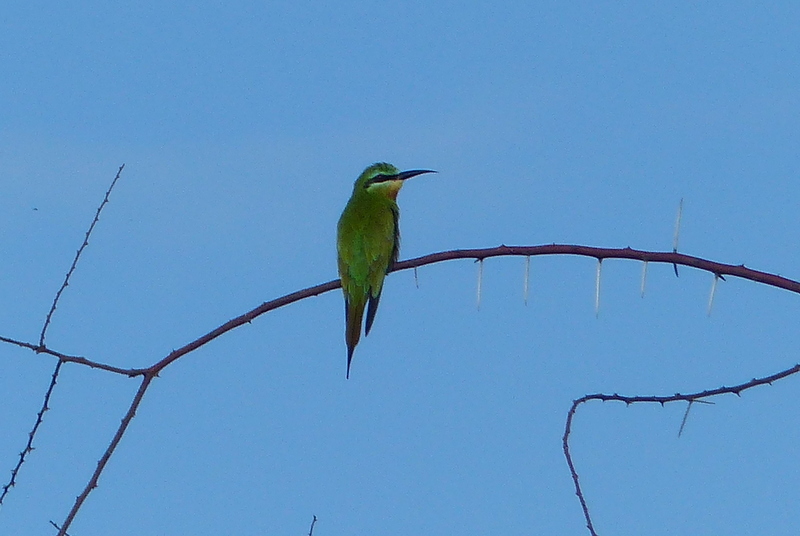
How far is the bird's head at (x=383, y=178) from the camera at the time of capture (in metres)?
6.23

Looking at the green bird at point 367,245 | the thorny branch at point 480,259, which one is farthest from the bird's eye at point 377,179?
the thorny branch at point 480,259

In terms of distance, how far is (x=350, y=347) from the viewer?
4879 mm

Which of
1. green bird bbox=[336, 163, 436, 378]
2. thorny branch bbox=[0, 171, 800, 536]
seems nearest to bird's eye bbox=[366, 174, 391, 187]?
green bird bbox=[336, 163, 436, 378]

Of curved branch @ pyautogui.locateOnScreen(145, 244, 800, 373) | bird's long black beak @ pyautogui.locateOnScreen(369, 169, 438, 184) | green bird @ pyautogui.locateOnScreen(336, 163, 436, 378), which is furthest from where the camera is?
bird's long black beak @ pyautogui.locateOnScreen(369, 169, 438, 184)

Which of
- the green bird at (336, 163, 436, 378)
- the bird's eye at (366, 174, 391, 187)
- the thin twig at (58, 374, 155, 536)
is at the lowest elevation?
the thin twig at (58, 374, 155, 536)

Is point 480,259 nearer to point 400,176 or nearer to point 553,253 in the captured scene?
point 553,253

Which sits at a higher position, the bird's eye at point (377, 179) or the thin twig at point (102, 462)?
the bird's eye at point (377, 179)

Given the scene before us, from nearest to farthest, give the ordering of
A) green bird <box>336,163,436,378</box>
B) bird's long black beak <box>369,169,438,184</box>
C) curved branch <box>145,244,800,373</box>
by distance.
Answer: curved branch <box>145,244,800,373</box>, green bird <box>336,163,436,378</box>, bird's long black beak <box>369,169,438,184</box>

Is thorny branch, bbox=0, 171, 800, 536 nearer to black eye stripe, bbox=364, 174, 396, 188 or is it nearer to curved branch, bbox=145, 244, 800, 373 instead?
curved branch, bbox=145, 244, 800, 373

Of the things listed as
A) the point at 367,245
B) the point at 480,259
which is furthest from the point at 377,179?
the point at 480,259

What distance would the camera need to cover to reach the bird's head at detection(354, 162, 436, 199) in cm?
623

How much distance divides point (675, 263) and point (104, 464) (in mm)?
1890

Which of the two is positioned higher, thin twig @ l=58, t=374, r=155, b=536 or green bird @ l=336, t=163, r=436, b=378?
green bird @ l=336, t=163, r=436, b=378

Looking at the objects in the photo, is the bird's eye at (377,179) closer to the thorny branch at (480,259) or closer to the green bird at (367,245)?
the green bird at (367,245)
